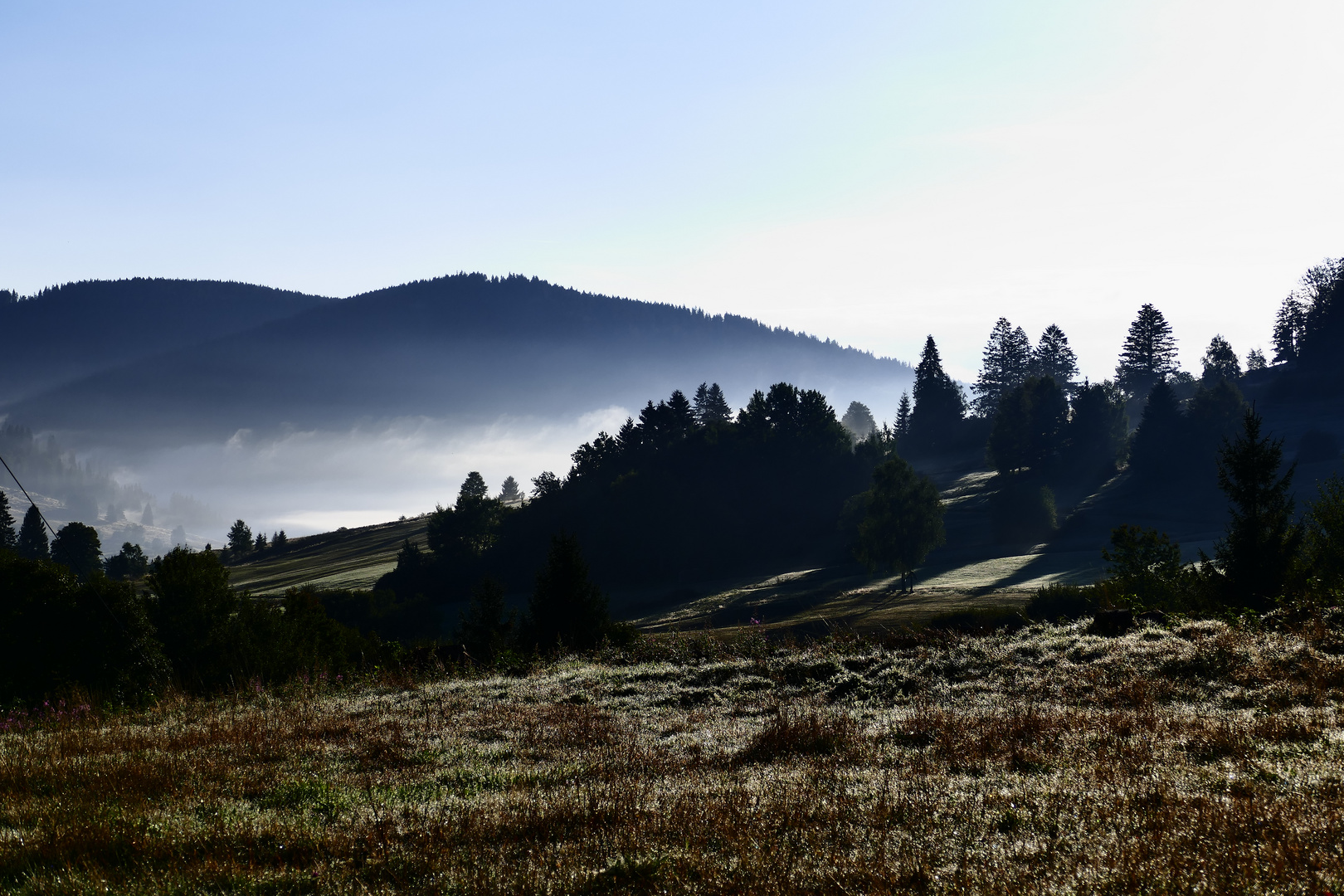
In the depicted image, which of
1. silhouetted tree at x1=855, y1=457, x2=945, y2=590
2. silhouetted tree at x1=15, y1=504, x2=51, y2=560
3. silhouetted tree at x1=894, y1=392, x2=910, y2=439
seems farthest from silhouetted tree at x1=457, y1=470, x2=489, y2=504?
silhouetted tree at x1=894, y1=392, x2=910, y2=439

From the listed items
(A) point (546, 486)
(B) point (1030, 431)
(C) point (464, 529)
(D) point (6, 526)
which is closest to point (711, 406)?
(A) point (546, 486)

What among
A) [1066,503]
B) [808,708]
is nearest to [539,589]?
[808,708]

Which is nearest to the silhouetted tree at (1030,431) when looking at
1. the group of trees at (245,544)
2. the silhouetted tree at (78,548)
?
the silhouetted tree at (78,548)

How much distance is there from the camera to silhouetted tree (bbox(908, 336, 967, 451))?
171 m

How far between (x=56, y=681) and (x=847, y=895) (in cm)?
3206

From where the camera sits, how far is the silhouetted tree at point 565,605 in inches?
1270

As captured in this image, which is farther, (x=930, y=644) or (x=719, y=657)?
(x=719, y=657)

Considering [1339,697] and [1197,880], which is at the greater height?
[1197,880]

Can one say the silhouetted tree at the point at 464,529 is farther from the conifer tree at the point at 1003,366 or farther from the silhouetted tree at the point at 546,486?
the conifer tree at the point at 1003,366

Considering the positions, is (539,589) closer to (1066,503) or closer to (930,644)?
(930,644)

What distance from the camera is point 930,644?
57.1 feet

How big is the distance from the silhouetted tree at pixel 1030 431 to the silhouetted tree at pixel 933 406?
38.2m

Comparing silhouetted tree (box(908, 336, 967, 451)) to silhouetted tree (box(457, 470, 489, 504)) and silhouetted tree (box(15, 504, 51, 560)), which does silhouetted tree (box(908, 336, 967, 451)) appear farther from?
silhouetted tree (box(15, 504, 51, 560))

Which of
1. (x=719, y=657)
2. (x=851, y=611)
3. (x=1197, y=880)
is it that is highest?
(x=1197, y=880)
